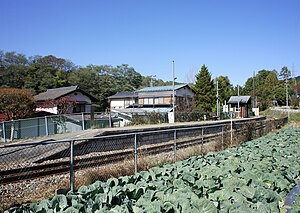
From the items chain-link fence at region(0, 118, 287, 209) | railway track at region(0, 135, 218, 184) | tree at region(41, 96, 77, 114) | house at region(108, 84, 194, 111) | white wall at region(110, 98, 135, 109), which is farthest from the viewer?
white wall at region(110, 98, 135, 109)

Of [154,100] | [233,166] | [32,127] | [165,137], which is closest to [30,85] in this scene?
[154,100]

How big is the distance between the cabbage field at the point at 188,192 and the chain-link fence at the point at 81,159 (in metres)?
1.82

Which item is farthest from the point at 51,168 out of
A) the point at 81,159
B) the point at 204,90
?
the point at 204,90

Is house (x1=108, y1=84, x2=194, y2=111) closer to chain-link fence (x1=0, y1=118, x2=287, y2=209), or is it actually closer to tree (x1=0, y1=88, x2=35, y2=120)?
tree (x1=0, y1=88, x2=35, y2=120)

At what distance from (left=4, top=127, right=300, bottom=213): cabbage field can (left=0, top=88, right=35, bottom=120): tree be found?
59.7 feet

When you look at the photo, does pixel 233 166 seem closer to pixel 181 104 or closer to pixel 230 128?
pixel 230 128

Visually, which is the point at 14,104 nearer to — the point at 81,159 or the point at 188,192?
the point at 81,159

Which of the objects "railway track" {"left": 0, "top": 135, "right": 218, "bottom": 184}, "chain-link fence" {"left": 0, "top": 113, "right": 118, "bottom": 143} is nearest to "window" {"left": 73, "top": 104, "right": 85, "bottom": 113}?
"chain-link fence" {"left": 0, "top": 113, "right": 118, "bottom": 143}

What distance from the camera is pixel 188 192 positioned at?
3.63 metres

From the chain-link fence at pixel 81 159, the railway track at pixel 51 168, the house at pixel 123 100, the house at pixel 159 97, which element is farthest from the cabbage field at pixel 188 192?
the house at pixel 123 100

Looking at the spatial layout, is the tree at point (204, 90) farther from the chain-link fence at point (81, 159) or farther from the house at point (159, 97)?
the chain-link fence at point (81, 159)

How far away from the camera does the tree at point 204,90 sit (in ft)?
157

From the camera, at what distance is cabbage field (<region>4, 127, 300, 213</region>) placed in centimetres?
320

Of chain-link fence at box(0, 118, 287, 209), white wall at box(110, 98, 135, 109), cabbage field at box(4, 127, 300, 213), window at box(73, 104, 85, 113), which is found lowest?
chain-link fence at box(0, 118, 287, 209)
